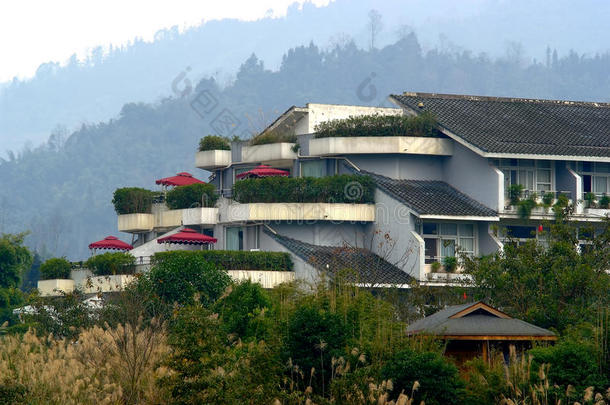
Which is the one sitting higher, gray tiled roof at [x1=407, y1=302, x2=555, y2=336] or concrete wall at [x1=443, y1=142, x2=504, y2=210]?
concrete wall at [x1=443, y1=142, x2=504, y2=210]

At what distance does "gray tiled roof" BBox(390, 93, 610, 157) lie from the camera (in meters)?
60.6

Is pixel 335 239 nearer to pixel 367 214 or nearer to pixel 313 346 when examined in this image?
pixel 367 214

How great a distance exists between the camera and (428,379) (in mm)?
32812

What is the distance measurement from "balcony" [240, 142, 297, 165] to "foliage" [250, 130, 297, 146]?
0.25 m

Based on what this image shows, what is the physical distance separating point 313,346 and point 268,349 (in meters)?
1.27

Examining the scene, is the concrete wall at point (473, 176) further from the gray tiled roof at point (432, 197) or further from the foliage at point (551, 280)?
Answer: the foliage at point (551, 280)

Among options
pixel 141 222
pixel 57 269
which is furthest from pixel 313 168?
pixel 57 269

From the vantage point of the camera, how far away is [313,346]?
34.8m

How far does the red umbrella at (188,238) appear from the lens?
61031mm

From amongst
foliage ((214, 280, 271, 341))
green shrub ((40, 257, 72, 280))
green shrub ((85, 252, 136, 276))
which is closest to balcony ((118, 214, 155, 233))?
green shrub ((40, 257, 72, 280))

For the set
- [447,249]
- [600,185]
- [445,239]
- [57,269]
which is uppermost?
[600,185]

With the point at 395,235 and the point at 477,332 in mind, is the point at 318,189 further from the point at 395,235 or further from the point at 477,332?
the point at 477,332

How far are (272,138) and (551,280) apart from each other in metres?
22.5

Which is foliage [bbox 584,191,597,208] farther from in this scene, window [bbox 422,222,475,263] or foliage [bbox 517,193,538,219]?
window [bbox 422,222,475,263]
